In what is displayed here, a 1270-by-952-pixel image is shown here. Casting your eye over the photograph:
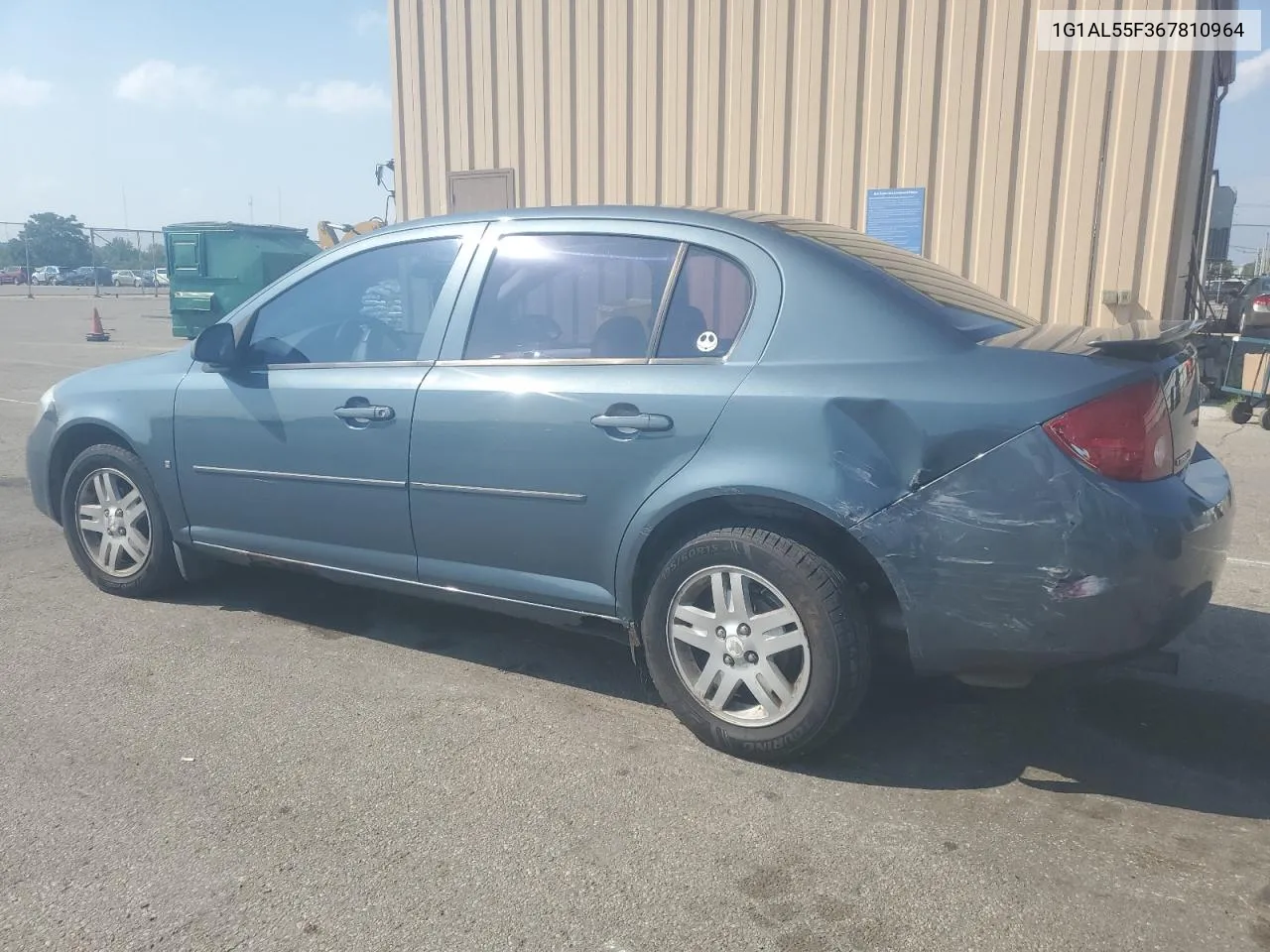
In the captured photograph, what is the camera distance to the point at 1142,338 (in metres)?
2.78

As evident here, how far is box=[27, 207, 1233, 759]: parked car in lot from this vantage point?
269 cm

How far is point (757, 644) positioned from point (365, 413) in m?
1.64

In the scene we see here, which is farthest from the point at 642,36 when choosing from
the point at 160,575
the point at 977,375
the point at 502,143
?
the point at 977,375

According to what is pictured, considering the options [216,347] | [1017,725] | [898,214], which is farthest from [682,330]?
[898,214]

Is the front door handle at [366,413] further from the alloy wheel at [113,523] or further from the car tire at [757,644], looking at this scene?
the alloy wheel at [113,523]

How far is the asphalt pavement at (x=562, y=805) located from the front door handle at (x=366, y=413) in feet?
3.02

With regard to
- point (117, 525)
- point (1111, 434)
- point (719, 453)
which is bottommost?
point (117, 525)

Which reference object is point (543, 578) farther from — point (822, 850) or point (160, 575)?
point (160, 575)

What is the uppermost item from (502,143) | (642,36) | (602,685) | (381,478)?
(642,36)

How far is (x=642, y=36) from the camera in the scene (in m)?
9.91

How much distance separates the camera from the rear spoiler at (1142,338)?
2.72 m

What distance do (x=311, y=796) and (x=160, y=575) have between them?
79.8 inches

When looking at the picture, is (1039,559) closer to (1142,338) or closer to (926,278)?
(1142,338)

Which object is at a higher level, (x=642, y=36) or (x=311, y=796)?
(x=642, y=36)
